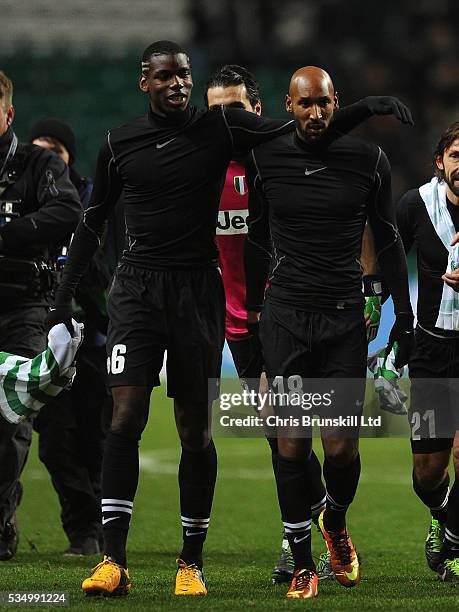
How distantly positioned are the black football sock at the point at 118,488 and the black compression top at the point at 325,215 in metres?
0.83

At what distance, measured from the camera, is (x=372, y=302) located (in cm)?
588

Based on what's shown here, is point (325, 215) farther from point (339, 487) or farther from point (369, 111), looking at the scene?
point (339, 487)

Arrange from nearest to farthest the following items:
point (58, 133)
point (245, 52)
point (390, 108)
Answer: point (390, 108), point (58, 133), point (245, 52)

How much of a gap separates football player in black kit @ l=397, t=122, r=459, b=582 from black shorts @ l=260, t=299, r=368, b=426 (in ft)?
1.96

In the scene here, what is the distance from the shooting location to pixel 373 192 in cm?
536

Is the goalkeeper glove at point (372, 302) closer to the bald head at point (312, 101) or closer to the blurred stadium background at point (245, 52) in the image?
the bald head at point (312, 101)

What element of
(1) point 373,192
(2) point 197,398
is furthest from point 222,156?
(2) point 197,398

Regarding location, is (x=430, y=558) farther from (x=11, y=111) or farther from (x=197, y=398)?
(x=11, y=111)

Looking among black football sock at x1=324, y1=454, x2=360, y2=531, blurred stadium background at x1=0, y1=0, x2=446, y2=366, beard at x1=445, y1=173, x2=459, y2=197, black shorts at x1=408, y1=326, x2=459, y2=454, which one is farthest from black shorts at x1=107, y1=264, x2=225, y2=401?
blurred stadium background at x1=0, y1=0, x2=446, y2=366

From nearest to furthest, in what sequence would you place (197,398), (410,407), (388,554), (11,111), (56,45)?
(197,398) < (410,407) < (11,111) < (388,554) < (56,45)

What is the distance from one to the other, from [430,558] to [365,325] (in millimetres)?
1310

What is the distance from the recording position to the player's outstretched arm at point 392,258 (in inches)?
212

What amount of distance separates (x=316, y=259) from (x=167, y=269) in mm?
572

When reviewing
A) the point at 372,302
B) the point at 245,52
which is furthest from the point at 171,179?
the point at 245,52
